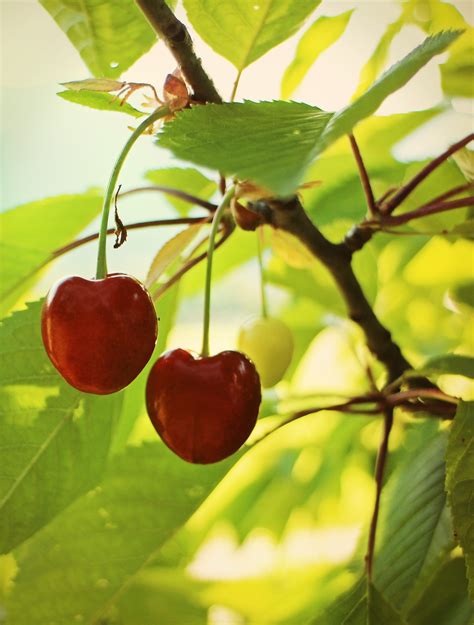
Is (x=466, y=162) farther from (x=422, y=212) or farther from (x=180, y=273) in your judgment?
(x=180, y=273)

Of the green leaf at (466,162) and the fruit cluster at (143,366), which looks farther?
the green leaf at (466,162)

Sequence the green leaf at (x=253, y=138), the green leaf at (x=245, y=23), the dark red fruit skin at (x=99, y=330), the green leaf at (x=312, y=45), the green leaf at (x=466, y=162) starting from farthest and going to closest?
the green leaf at (x=312, y=45) → the green leaf at (x=466, y=162) → the green leaf at (x=245, y=23) → the dark red fruit skin at (x=99, y=330) → the green leaf at (x=253, y=138)

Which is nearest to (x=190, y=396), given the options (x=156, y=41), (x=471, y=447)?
(x=471, y=447)

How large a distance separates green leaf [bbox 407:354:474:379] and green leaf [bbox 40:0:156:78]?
326 millimetres

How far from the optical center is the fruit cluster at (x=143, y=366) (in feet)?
1.61

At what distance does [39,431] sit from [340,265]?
27 cm

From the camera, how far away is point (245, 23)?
614mm

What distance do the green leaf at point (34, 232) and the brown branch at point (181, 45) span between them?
29 centimetres

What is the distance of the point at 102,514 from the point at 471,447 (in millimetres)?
344

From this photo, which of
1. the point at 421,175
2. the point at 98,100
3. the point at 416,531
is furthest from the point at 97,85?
the point at 416,531

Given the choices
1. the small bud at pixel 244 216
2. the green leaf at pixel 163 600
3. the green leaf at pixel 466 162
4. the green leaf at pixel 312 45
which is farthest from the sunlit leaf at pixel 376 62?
the green leaf at pixel 163 600

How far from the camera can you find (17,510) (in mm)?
632

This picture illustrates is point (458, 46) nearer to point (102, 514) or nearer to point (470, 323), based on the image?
point (470, 323)

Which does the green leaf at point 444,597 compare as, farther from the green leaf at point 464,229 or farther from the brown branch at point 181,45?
the brown branch at point 181,45
